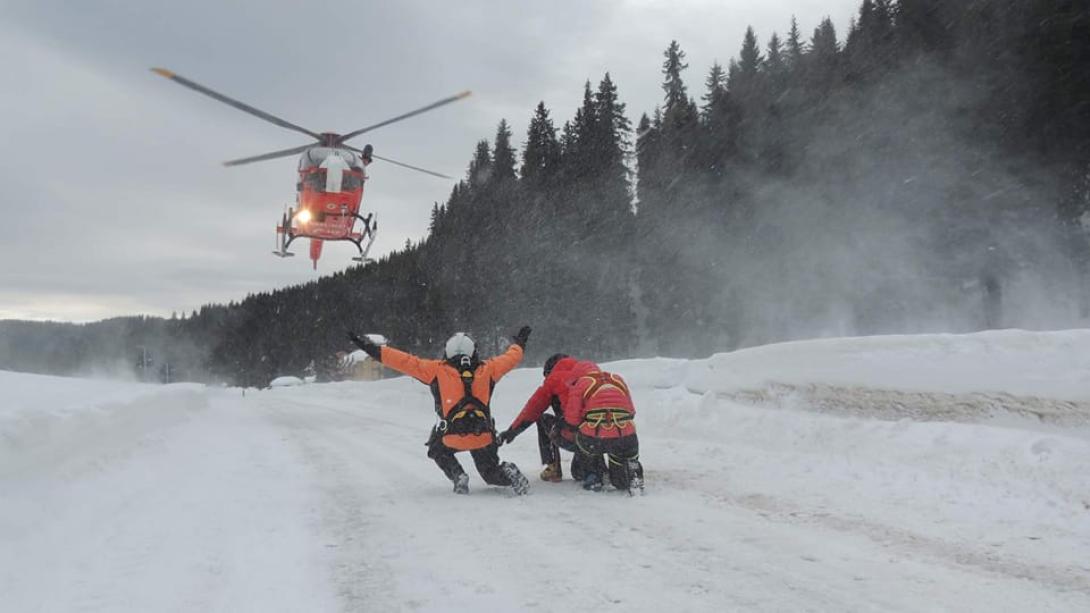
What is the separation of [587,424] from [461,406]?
1.12 meters

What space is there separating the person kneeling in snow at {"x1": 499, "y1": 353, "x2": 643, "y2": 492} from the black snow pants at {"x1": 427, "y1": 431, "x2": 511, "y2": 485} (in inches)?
10.5

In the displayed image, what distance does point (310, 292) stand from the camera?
109m

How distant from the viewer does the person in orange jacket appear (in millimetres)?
6180

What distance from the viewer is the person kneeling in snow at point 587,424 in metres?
6.21

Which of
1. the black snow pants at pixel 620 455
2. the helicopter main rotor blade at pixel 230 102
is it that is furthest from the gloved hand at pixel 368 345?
the helicopter main rotor blade at pixel 230 102

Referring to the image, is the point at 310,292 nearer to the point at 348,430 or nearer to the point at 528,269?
the point at 528,269

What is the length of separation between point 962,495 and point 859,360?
11.0 ft

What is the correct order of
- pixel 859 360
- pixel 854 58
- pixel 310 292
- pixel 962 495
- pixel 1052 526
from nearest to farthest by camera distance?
pixel 1052 526
pixel 962 495
pixel 859 360
pixel 854 58
pixel 310 292

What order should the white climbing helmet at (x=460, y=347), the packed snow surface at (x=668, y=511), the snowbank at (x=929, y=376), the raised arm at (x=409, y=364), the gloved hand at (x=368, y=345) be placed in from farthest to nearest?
the snowbank at (x=929, y=376)
the white climbing helmet at (x=460, y=347)
the raised arm at (x=409, y=364)
the gloved hand at (x=368, y=345)
the packed snow surface at (x=668, y=511)

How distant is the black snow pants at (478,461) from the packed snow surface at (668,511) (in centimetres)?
19

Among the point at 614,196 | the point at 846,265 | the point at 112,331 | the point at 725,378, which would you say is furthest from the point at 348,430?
the point at 112,331

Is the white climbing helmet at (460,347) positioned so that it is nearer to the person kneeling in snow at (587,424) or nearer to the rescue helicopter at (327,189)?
the person kneeling in snow at (587,424)

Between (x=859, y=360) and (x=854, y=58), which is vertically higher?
(x=854, y=58)

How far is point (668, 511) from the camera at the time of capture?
5355mm
